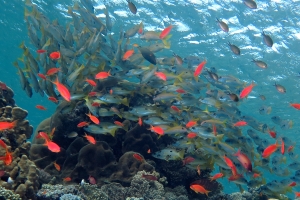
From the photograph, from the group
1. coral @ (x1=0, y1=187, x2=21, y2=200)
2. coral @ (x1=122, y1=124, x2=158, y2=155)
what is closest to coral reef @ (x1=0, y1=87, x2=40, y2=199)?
coral @ (x1=0, y1=187, x2=21, y2=200)

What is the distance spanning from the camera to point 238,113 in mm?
10023

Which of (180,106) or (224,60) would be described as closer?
(180,106)

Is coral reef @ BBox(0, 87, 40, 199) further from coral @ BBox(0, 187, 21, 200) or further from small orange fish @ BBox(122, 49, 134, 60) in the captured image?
small orange fish @ BBox(122, 49, 134, 60)

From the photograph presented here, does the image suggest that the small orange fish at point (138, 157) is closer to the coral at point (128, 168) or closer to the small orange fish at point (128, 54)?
the coral at point (128, 168)

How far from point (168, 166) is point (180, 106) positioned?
2.08 meters

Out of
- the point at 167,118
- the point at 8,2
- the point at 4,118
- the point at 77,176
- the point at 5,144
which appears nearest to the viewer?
the point at 5,144

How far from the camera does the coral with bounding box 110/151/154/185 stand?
23.8 ft

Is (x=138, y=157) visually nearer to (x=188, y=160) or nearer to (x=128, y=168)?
(x=128, y=168)

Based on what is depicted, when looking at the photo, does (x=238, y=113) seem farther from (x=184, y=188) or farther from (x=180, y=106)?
(x=184, y=188)

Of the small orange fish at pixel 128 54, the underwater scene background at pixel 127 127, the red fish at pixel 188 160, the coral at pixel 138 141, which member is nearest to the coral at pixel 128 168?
the underwater scene background at pixel 127 127

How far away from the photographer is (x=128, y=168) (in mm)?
7352

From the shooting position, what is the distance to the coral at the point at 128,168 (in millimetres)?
7244

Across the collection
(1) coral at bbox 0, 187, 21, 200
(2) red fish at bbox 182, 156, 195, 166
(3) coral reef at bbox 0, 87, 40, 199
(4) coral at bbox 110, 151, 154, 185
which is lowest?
(2) red fish at bbox 182, 156, 195, 166

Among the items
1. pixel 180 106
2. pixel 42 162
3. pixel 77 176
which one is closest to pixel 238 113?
pixel 180 106
